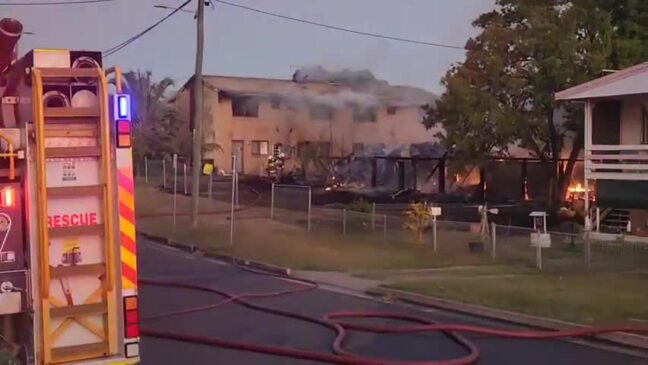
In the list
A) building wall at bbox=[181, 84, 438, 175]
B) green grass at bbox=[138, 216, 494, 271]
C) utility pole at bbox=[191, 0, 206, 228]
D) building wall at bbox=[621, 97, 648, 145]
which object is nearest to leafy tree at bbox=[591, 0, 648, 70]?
building wall at bbox=[621, 97, 648, 145]

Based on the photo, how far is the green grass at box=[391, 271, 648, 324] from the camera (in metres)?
12.5

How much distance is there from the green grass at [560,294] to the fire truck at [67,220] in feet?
24.4

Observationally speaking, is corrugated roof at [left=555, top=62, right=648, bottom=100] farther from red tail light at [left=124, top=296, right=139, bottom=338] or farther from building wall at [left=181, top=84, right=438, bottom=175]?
building wall at [left=181, top=84, right=438, bottom=175]

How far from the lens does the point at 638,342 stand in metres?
10.6

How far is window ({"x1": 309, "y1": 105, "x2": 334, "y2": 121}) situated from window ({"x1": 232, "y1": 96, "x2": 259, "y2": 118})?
18.9 ft

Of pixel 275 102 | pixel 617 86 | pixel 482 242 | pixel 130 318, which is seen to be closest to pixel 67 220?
pixel 130 318

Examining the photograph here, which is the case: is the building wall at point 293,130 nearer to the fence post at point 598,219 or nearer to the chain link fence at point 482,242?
the chain link fence at point 482,242

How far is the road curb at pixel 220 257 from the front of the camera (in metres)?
18.2

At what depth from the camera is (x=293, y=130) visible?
53.3 meters

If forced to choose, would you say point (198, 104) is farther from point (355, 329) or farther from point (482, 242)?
point (355, 329)

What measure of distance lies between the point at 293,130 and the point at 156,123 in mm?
12002

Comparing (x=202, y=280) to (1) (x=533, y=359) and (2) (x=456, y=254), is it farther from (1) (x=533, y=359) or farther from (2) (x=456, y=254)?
(1) (x=533, y=359)

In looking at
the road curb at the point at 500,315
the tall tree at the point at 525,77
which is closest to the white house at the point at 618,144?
the tall tree at the point at 525,77

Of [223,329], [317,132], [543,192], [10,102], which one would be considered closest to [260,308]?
[223,329]
